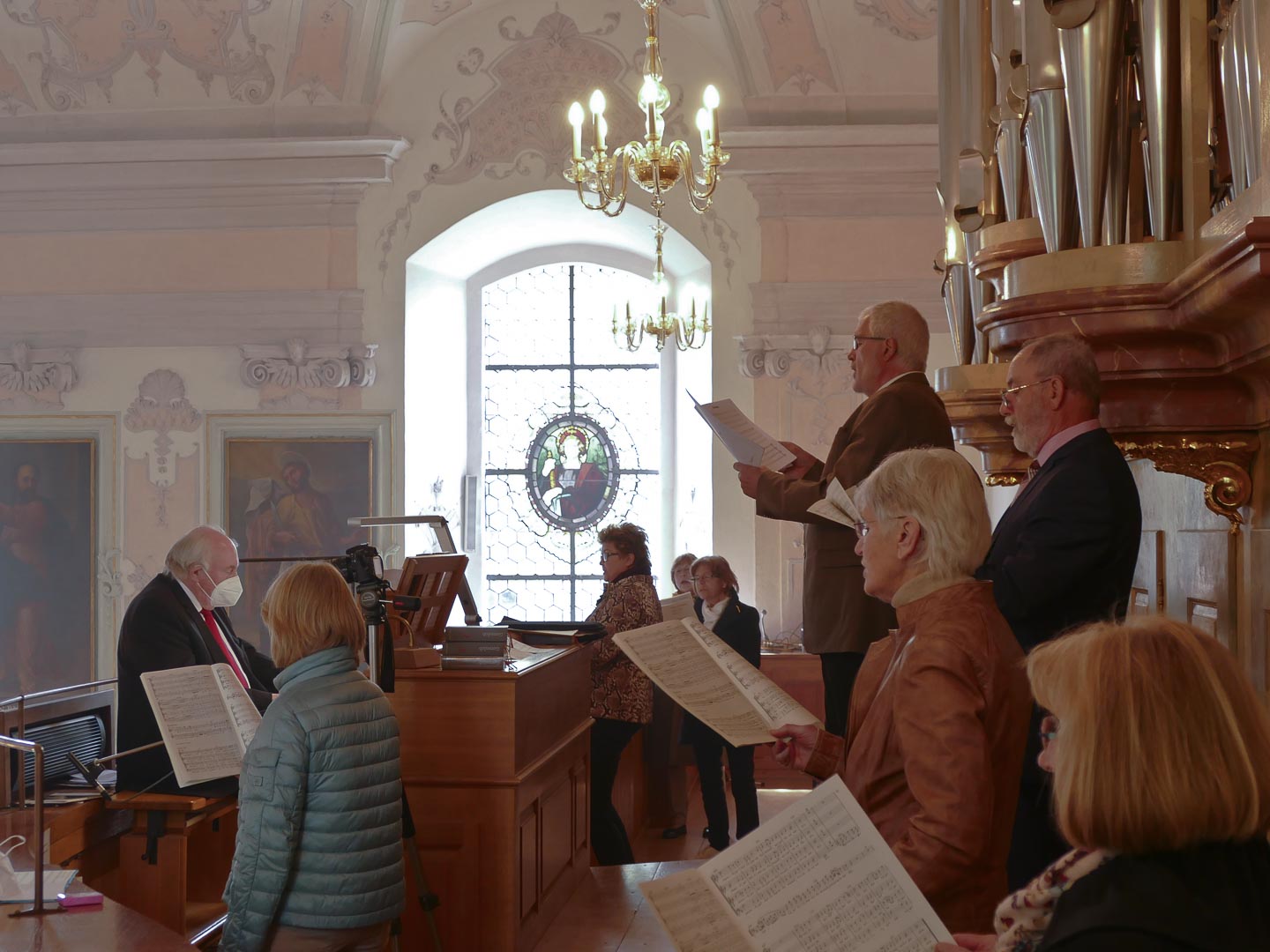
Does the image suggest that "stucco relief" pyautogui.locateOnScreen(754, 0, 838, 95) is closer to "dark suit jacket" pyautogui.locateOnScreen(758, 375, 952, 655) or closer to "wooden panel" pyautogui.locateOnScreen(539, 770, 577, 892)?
"wooden panel" pyautogui.locateOnScreen(539, 770, 577, 892)

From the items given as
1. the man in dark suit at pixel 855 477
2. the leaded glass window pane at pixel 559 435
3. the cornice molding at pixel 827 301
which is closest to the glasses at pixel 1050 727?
the man in dark suit at pixel 855 477

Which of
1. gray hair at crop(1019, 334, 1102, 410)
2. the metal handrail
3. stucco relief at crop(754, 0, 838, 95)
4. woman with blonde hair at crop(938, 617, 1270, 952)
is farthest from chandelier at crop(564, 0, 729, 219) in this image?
woman with blonde hair at crop(938, 617, 1270, 952)

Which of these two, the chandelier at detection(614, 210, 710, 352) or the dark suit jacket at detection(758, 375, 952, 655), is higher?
the chandelier at detection(614, 210, 710, 352)

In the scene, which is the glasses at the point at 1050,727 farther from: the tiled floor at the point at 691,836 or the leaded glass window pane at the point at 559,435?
the leaded glass window pane at the point at 559,435

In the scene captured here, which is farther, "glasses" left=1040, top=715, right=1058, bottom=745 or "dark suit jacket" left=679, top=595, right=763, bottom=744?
"dark suit jacket" left=679, top=595, right=763, bottom=744

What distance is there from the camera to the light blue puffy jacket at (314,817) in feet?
11.7

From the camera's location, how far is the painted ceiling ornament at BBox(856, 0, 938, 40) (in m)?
9.84

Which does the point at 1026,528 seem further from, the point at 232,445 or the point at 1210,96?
the point at 232,445

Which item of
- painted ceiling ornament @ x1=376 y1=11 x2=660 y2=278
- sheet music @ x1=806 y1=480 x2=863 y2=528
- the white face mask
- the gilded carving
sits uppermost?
painted ceiling ornament @ x1=376 y1=11 x2=660 y2=278

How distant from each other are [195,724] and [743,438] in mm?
1909

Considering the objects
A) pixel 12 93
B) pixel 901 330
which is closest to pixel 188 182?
pixel 12 93

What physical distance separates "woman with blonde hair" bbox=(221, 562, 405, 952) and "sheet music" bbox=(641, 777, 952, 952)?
1.78 metres

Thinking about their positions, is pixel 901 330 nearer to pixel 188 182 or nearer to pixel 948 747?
pixel 948 747

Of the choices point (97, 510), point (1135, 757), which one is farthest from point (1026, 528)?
point (97, 510)
